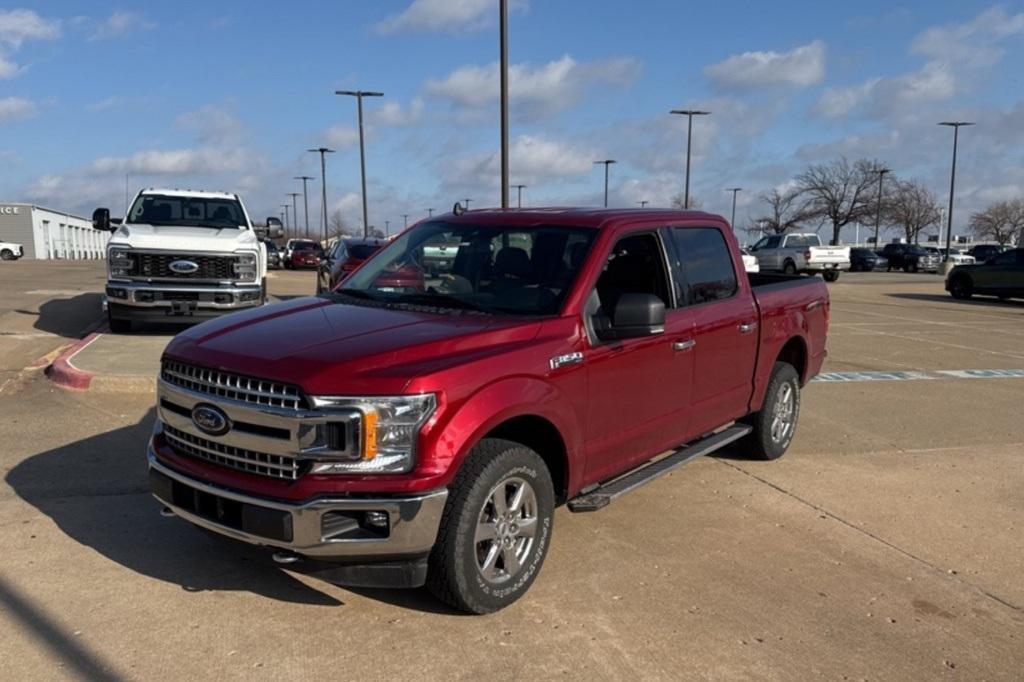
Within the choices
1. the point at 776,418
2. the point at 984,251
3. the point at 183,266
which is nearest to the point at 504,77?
the point at 183,266

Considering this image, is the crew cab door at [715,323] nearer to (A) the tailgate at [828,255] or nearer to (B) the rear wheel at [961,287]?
(B) the rear wheel at [961,287]

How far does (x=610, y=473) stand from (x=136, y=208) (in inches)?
382

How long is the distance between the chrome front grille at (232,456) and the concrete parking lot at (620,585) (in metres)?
0.41

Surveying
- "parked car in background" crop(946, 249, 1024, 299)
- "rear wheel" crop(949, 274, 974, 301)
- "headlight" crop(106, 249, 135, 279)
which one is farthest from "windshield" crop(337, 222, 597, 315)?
"rear wheel" crop(949, 274, 974, 301)

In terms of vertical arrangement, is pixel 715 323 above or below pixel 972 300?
above

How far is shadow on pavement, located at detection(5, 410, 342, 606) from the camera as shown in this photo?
393 cm

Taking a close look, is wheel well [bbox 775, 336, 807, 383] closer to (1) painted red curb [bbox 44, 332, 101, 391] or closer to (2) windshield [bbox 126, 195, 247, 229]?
(1) painted red curb [bbox 44, 332, 101, 391]

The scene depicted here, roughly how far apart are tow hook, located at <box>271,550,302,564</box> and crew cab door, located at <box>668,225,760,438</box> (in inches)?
103

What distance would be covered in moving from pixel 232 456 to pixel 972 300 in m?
26.1

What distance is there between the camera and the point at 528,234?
15.1 ft

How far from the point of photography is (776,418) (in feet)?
20.3

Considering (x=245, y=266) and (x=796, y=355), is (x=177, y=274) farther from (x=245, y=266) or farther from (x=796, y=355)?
Answer: (x=796, y=355)

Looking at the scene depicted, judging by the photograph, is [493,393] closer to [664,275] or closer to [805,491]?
[664,275]

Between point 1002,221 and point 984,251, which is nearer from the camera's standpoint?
point 984,251
